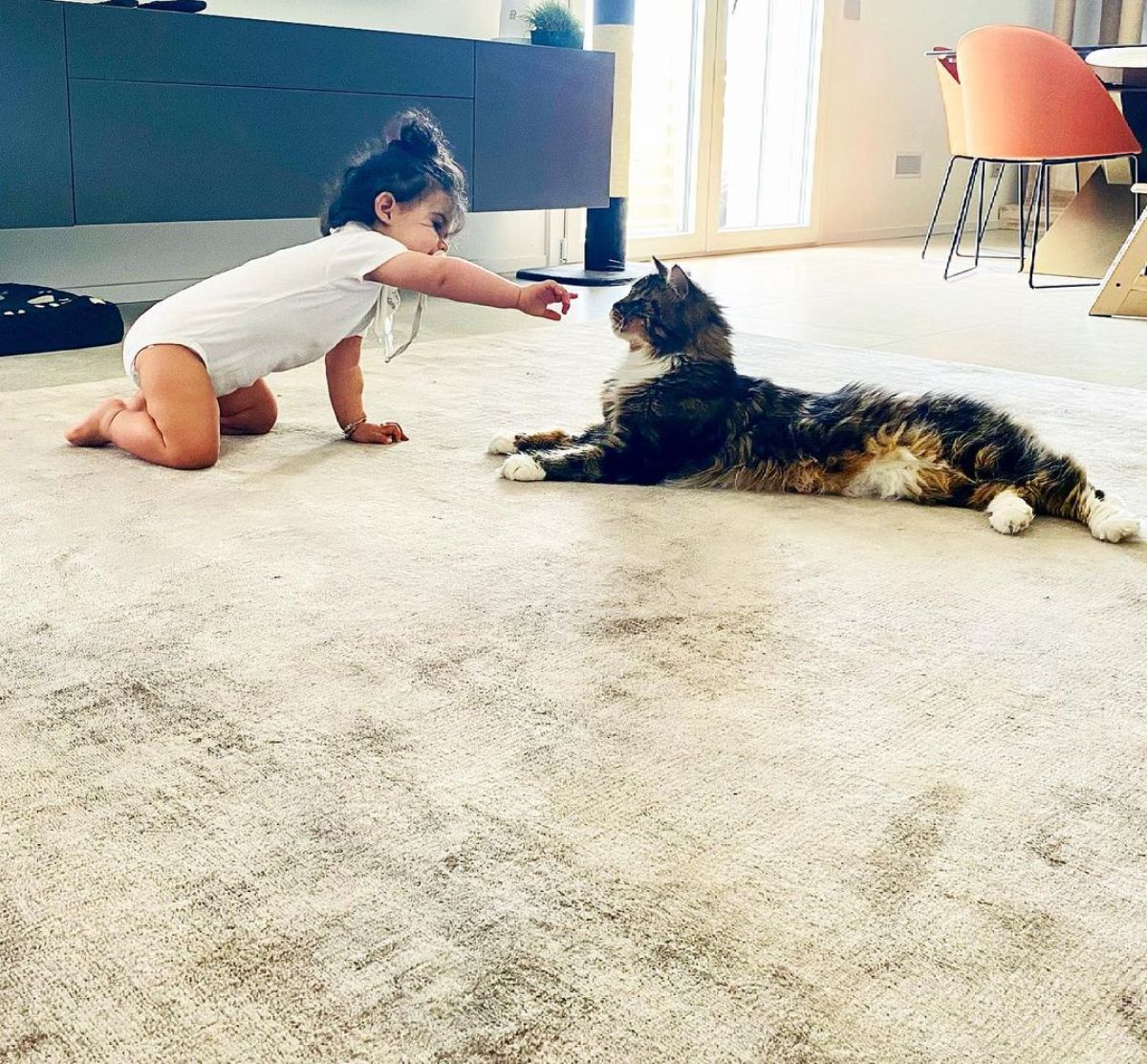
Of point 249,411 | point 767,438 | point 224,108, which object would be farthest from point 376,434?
point 224,108

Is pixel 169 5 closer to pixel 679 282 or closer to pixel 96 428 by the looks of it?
pixel 96 428

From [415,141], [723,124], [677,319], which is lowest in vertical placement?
[677,319]

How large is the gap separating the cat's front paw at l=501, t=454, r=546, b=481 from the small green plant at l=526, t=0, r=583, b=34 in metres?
2.88

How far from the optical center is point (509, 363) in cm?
302

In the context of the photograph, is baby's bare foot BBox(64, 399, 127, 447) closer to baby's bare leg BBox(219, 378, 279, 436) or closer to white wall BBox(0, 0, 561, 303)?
baby's bare leg BBox(219, 378, 279, 436)

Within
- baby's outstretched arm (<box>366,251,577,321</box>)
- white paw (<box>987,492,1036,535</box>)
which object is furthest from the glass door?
white paw (<box>987,492,1036,535</box>)

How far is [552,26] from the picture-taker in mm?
4406

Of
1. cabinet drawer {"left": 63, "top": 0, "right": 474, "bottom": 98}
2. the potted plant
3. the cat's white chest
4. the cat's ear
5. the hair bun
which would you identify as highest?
the potted plant

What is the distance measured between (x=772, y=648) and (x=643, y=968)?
58 centimetres

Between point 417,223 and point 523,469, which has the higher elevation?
point 417,223

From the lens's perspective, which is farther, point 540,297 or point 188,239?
point 188,239

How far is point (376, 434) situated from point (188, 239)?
215 centimetres

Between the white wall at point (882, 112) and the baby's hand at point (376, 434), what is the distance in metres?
4.92

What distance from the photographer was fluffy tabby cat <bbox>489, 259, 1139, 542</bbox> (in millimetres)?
1866
